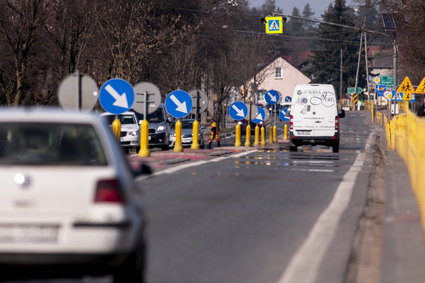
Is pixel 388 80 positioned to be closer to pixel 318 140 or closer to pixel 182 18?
pixel 182 18

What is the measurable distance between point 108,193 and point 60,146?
3.29ft

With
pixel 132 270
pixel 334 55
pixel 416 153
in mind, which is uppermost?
pixel 334 55

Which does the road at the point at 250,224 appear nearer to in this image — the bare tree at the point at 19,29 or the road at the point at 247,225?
the road at the point at 247,225

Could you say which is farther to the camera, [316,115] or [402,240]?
[316,115]

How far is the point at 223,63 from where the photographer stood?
69.5 m

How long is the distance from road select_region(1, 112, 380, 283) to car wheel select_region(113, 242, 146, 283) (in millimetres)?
882

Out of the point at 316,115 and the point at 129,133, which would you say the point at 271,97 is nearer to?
the point at 316,115

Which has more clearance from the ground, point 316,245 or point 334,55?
point 334,55

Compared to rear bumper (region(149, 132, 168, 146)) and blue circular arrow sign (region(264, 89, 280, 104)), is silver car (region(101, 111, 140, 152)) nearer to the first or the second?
rear bumper (region(149, 132, 168, 146))

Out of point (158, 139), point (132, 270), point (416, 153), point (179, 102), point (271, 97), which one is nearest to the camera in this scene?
point (132, 270)

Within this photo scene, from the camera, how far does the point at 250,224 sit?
1266 centimetres

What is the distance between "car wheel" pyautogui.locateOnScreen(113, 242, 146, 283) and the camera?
7.57 metres

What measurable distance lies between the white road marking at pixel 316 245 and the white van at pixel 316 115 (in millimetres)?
21221

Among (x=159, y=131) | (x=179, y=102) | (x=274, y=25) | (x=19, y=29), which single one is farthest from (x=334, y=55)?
(x=179, y=102)
